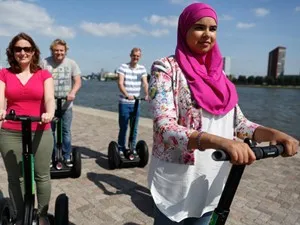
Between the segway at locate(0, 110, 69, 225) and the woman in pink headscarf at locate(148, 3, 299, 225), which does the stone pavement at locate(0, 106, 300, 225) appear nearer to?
the segway at locate(0, 110, 69, 225)

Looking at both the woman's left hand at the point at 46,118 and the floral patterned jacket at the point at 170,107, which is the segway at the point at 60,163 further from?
the floral patterned jacket at the point at 170,107

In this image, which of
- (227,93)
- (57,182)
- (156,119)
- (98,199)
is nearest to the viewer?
(156,119)

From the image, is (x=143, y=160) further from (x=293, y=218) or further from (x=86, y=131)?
(x=86, y=131)

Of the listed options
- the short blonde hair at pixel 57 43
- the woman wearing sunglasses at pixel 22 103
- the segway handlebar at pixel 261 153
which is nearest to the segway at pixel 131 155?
the short blonde hair at pixel 57 43

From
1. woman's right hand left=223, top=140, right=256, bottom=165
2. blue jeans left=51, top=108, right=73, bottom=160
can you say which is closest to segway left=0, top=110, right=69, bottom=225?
woman's right hand left=223, top=140, right=256, bottom=165

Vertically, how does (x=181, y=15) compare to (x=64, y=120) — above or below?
above

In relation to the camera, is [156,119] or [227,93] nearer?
[156,119]

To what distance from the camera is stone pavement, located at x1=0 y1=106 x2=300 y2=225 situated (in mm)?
3279

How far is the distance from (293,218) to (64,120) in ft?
11.5

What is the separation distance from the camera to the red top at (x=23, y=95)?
8.21 ft

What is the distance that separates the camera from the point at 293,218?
A: 3344 millimetres

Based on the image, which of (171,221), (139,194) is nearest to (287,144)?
(171,221)

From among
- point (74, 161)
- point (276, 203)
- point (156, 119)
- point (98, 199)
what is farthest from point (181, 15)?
point (74, 161)

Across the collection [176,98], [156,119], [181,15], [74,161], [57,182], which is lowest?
[57,182]
